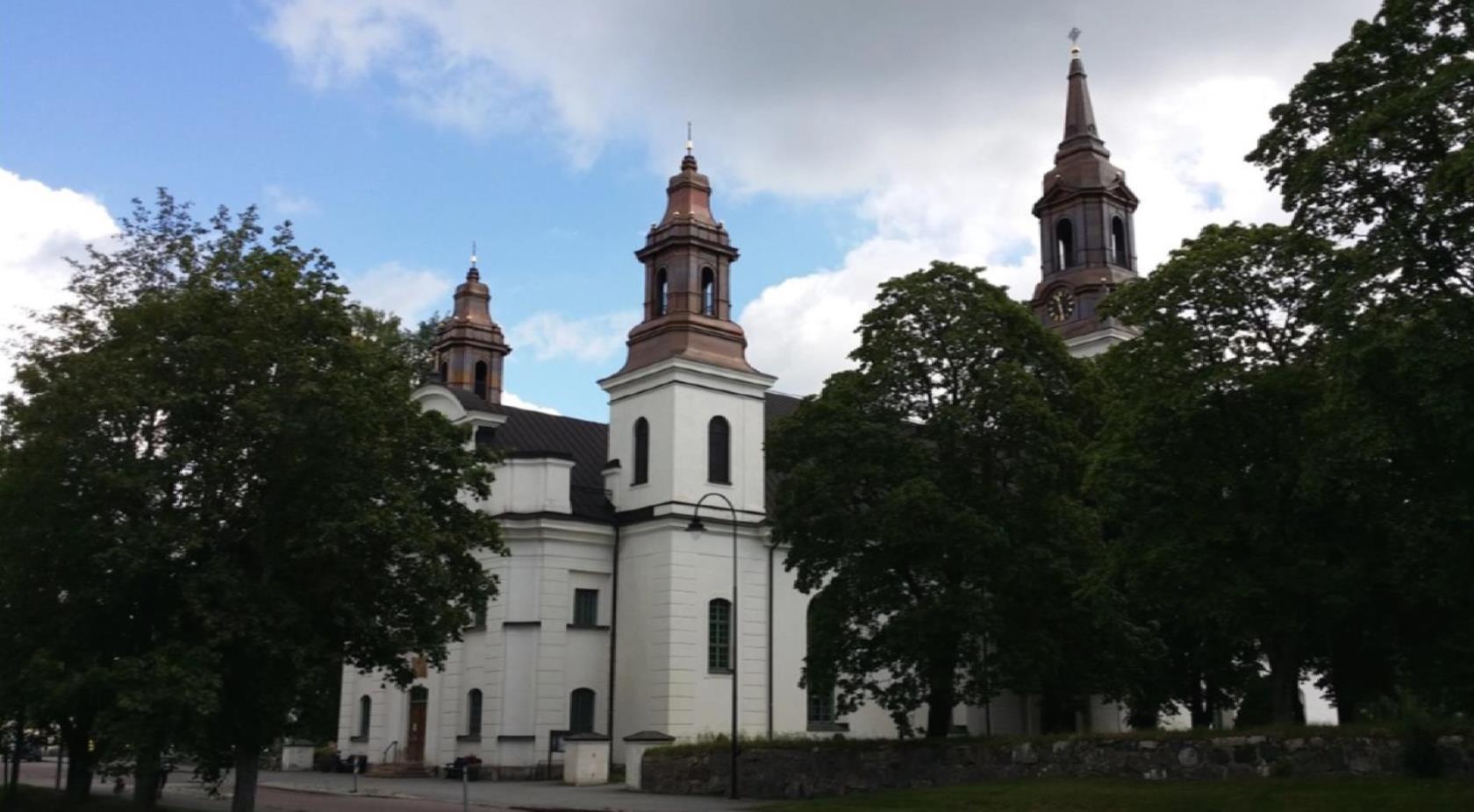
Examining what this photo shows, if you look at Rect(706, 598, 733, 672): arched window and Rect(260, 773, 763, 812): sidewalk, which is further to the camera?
Rect(706, 598, 733, 672): arched window

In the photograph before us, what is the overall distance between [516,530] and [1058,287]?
22076 mm

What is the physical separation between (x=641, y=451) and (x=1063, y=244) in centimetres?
1833

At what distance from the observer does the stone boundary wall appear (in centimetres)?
2198

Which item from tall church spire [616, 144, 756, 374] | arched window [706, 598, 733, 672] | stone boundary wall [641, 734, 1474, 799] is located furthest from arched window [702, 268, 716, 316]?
stone boundary wall [641, 734, 1474, 799]

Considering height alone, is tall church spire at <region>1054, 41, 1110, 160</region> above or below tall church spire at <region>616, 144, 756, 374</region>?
above

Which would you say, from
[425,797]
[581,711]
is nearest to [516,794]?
[425,797]

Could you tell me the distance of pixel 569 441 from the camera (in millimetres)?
51219

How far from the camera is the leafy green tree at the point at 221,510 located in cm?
2211

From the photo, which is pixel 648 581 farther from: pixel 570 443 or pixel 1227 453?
pixel 1227 453

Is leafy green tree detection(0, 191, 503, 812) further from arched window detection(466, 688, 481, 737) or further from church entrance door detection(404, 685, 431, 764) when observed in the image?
church entrance door detection(404, 685, 431, 764)

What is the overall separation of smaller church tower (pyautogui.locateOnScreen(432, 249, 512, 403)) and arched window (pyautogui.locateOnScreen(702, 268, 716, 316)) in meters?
14.7

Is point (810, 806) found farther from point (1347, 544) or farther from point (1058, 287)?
point (1058, 287)

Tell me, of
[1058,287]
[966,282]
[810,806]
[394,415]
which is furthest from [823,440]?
[1058,287]

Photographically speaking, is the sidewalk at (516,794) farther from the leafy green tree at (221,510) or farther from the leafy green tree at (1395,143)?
the leafy green tree at (1395,143)
